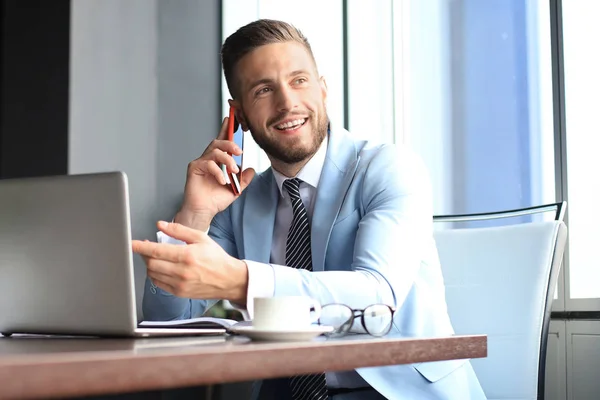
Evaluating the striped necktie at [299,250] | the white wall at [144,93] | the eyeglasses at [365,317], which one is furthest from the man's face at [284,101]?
the white wall at [144,93]

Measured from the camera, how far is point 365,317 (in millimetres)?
1106

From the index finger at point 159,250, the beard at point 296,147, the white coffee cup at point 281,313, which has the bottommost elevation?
the white coffee cup at point 281,313

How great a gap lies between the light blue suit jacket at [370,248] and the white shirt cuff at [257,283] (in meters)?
0.02

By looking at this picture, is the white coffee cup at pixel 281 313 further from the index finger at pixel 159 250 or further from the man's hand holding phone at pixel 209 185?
the man's hand holding phone at pixel 209 185

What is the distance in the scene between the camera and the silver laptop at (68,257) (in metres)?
1.02

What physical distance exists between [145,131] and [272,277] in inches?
101

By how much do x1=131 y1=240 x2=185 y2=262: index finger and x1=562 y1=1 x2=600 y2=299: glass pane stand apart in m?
2.18

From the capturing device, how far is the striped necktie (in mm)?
1605

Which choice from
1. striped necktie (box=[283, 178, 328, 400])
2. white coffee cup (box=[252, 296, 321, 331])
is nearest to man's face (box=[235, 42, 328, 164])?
striped necktie (box=[283, 178, 328, 400])

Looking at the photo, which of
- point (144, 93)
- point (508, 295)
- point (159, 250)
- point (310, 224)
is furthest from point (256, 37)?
point (144, 93)

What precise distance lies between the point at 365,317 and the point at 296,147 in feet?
3.00

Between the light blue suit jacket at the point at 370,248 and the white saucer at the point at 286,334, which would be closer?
the white saucer at the point at 286,334

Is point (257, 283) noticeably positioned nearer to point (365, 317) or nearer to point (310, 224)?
point (365, 317)

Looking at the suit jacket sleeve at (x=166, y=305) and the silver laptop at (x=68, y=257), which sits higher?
the silver laptop at (x=68, y=257)
